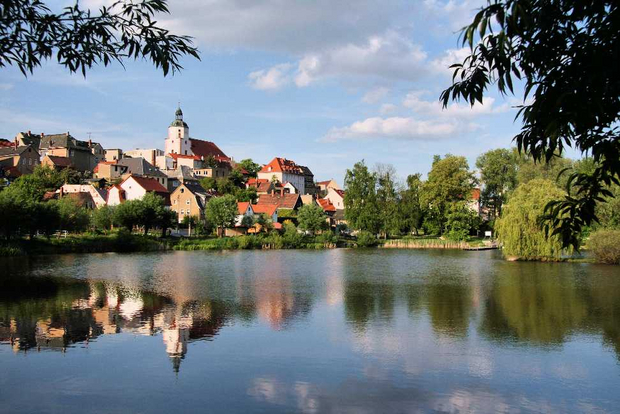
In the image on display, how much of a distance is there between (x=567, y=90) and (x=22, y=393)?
33.4 ft

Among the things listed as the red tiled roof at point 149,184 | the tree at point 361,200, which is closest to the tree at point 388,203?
the tree at point 361,200

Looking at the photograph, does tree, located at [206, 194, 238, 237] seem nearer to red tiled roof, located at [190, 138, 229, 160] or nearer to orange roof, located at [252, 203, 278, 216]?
orange roof, located at [252, 203, 278, 216]

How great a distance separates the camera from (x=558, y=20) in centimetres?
465

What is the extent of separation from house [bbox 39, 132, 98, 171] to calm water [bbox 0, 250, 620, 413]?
9222 cm

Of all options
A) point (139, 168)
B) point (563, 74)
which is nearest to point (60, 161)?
point (139, 168)

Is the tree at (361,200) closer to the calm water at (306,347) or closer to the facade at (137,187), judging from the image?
the facade at (137,187)

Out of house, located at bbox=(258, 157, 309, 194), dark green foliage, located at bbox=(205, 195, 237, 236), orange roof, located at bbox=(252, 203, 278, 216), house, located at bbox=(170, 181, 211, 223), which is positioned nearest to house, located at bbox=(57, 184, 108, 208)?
house, located at bbox=(170, 181, 211, 223)

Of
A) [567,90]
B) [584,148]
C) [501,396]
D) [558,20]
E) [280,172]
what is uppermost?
[280,172]

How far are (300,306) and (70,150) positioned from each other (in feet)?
343

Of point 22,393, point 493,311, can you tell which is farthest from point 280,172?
point 22,393

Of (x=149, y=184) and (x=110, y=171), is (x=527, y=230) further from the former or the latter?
(x=110, y=171)

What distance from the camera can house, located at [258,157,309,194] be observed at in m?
148

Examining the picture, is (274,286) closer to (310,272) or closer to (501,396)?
(310,272)

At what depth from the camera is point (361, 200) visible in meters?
83.2
